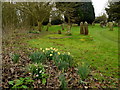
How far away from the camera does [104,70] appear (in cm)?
363

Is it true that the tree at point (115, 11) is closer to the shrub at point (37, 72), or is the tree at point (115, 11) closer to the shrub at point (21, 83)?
the shrub at point (37, 72)

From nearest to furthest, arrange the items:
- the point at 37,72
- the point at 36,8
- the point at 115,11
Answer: the point at 37,72
the point at 36,8
the point at 115,11

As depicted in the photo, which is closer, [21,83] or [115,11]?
[21,83]

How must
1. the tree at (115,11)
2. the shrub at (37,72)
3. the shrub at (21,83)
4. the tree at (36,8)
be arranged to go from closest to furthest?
the shrub at (21,83) → the shrub at (37,72) → the tree at (36,8) → the tree at (115,11)

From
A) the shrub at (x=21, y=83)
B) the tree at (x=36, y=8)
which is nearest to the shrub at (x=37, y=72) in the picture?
the shrub at (x=21, y=83)

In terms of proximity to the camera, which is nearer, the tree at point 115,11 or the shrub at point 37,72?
the shrub at point 37,72

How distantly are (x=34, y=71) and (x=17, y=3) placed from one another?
1292 cm

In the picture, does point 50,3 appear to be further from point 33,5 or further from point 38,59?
point 38,59

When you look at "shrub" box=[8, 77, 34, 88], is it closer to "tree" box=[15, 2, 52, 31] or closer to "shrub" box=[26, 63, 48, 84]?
"shrub" box=[26, 63, 48, 84]

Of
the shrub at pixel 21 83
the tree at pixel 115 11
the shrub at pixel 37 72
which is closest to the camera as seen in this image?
the shrub at pixel 21 83

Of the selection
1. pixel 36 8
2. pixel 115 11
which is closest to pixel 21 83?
pixel 36 8

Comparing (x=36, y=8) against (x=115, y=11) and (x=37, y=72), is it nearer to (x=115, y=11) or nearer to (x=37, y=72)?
(x=37, y=72)

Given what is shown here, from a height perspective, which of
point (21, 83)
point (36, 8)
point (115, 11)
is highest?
point (115, 11)

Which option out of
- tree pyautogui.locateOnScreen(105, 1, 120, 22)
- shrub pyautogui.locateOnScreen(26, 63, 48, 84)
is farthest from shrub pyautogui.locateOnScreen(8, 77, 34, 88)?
tree pyautogui.locateOnScreen(105, 1, 120, 22)
